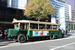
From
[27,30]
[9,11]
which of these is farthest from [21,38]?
[9,11]

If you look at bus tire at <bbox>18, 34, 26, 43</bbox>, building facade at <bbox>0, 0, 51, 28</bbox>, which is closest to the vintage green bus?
bus tire at <bbox>18, 34, 26, 43</bbox>

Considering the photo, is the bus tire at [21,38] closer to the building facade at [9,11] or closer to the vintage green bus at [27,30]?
the vintage green bus at [27,30]

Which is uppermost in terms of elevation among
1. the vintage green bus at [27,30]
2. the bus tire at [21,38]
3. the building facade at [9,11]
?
the building facade at [9,11]

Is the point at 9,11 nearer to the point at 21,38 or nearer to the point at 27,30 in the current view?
the point at 27,30

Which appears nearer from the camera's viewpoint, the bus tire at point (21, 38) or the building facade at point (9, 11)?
the bus tire at point (21, 38)

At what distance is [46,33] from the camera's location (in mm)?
10805

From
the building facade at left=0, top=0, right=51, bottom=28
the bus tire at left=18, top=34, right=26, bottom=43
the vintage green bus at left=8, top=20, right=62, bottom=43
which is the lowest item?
the bus tire at left=18, top=34, right=26, bottom=43

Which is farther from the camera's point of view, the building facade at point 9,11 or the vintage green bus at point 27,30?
the building facade at point 9,11

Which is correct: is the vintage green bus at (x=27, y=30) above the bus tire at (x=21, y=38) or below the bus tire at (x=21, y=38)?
above

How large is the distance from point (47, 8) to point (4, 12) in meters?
10.7

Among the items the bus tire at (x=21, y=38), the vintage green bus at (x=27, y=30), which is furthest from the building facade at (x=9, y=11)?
the bus tire at (x=21, y=38)

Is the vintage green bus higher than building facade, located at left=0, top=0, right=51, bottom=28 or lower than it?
lower

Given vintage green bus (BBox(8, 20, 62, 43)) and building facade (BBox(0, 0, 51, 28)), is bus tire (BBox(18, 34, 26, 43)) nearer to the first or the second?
vintage green bus (BBox(8, 20, 62, 43))

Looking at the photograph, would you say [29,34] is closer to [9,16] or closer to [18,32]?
[18,32]
